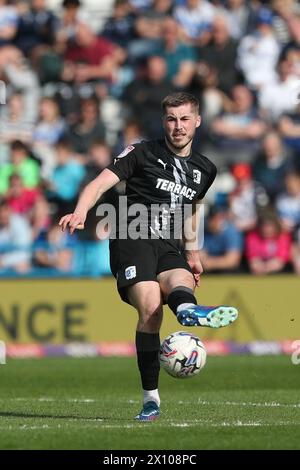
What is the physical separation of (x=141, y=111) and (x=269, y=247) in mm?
3777

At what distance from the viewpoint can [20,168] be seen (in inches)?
759

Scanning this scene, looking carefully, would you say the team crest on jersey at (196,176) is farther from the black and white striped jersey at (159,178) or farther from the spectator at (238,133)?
the spectator at (238,133)

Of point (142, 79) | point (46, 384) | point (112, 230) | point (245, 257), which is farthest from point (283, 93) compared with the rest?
point (112, 230)

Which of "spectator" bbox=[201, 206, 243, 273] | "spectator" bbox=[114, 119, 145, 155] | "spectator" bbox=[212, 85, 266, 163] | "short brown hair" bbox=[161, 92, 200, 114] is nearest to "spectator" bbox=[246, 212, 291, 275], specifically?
"spectator" bbox=[201, 206, 243, 273]

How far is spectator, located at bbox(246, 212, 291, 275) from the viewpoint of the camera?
17859 mm

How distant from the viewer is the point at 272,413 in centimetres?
995

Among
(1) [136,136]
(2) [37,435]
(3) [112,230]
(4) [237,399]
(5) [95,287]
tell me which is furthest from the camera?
(1) [136,136]

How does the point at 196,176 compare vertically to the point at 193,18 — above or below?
below

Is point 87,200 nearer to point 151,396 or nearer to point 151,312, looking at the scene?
point 151,312

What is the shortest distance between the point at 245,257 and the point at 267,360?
236cm

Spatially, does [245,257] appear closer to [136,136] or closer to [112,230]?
[136,136]

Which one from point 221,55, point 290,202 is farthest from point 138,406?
point 221,55

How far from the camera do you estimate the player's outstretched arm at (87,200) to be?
338 inches

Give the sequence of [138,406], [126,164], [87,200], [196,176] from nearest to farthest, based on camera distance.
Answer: [87,200]
[126,164]
[196,176]
[138,406]
